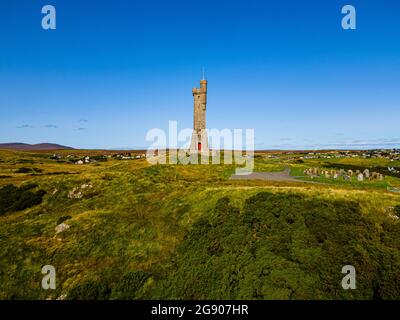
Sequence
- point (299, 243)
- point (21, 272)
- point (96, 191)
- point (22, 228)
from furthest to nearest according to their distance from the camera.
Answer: point (96, 191), point (22, 228), point (21, 272), point (299, 243)

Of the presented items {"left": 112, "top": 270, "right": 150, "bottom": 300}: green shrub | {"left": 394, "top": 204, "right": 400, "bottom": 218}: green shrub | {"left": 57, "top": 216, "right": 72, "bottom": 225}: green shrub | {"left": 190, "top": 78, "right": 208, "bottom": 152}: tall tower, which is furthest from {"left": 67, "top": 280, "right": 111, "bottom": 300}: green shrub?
{"left": 190, "top": 78, "right": 208, "bottom": 152}: tall tower

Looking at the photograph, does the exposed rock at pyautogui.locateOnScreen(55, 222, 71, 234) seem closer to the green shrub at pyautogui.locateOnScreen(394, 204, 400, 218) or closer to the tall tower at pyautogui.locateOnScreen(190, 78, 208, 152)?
the green shrub at pyautogui.locateOnScreen(394, 204, 400, 218)

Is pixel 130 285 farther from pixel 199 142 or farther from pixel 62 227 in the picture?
pixel 199 142

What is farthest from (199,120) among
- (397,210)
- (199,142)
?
(397,210)

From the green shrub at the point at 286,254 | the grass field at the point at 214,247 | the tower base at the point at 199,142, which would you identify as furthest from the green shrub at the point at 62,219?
the tower base at the point at 199,142
